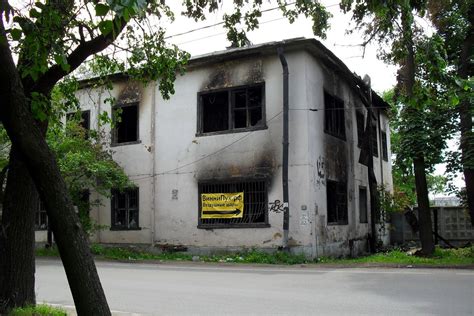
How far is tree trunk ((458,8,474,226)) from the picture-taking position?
49.1ft

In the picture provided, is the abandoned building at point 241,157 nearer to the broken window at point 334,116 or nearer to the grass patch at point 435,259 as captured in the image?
the broken window at point 334,116

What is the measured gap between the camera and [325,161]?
1792cm

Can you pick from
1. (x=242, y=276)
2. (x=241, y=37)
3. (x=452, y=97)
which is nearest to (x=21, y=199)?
(x=241, y=37)

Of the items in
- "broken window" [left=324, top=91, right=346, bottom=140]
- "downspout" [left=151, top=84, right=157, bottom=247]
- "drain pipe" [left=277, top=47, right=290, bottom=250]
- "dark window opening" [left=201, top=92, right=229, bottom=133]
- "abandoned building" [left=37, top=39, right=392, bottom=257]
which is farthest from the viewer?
"downspout" [left=151, top=84, right=157, bottom=247]

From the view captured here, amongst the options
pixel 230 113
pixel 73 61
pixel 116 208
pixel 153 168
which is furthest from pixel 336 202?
pixel 73 61

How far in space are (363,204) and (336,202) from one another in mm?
3815

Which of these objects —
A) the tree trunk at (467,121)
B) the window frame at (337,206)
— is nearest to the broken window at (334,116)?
the window frame at (337,206)

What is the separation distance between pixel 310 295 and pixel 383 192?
1577 centimetres

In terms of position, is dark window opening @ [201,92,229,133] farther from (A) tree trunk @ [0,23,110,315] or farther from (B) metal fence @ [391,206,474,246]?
(A) tree trunk @ [0,23,110,315]

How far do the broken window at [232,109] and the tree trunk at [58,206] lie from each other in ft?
40.5

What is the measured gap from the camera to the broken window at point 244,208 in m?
17.0

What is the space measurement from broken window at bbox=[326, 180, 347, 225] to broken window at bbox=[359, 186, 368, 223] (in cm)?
226

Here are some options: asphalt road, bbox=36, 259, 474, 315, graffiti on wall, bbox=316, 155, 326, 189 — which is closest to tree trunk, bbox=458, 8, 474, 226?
asphalt road, bbox=36, 259, 474, 315

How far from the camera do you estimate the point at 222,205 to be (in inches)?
696
